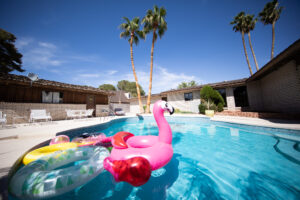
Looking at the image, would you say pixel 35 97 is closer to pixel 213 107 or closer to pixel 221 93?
pixel 213 107

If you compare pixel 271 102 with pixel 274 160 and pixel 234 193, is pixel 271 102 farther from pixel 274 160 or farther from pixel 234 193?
pixel 234 193

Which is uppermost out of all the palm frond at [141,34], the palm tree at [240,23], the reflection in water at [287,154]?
the palm tree at [240,23]

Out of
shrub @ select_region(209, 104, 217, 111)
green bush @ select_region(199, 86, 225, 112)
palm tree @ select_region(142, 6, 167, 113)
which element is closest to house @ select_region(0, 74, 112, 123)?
palm tree @ select_region(142, 6, 167, 113)

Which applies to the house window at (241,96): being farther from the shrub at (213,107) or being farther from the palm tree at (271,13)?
the palm tree at (271,13)

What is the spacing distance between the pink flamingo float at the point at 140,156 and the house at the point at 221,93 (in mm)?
12754

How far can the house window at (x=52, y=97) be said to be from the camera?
30.0 feet

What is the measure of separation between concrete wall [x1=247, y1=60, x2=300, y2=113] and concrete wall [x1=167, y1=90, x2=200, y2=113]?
5.30 meters

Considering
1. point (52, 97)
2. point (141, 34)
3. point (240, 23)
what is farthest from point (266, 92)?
point (52, 97)

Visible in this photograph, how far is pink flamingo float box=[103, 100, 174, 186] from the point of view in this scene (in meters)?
1.38

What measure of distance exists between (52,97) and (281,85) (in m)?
18.5

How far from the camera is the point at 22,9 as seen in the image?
30.3 feet

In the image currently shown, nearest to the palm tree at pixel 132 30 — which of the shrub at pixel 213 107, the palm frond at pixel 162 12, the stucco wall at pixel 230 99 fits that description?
the palm frond at pixel 162 12

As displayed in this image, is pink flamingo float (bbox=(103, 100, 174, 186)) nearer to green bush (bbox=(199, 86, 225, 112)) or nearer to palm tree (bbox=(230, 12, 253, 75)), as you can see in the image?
green bush (bbox=(199, 86, 225, 112))

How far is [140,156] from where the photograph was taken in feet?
6.08
